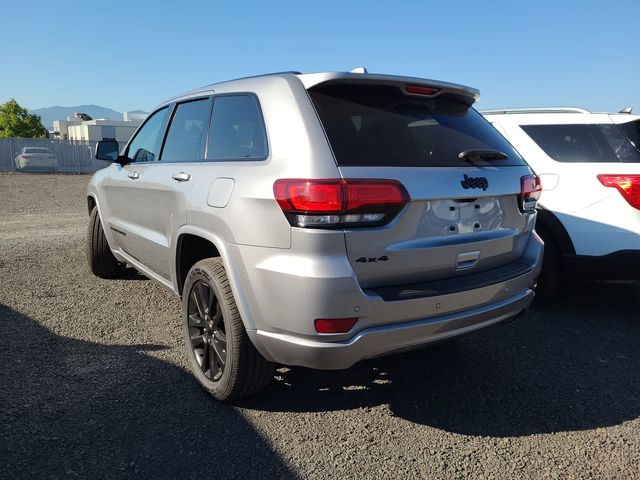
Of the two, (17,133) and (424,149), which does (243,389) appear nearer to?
(424,149)

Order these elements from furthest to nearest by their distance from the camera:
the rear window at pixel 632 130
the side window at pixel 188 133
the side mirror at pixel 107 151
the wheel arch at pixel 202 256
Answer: the side mirror at pixel 107 151 → the rear window at pixel 632 130 → the side window at pixel 188 133 → the wheel arch at pixel 202 256

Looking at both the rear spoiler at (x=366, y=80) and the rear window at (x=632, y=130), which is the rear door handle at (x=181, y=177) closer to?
the rear spoiler at (x=366, y=80)

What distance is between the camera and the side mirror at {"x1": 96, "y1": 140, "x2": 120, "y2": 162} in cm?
445

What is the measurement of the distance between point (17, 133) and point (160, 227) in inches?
1957

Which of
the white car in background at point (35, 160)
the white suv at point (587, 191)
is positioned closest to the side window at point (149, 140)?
the white suv at point (587, 191)

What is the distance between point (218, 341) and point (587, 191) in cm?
326

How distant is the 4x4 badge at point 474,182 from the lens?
2482 mm

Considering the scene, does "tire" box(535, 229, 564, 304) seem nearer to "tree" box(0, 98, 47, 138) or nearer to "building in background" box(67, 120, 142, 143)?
"tree" box(0, 98, 47, 138)

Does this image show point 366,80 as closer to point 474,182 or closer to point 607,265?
point 474,182

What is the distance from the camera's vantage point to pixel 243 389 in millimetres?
2617

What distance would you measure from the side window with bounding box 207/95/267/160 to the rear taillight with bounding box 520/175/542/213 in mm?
1525

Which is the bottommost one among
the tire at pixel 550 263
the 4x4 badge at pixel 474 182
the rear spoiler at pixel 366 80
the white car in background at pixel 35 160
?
the white car in background at pixel 35 160

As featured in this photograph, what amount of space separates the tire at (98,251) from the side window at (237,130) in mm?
2575

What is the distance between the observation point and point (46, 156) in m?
24.5
